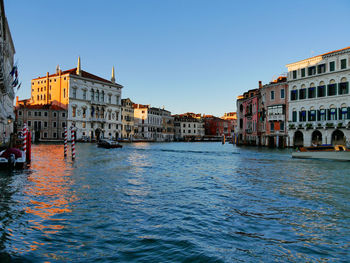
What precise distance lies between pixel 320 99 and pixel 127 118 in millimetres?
57409

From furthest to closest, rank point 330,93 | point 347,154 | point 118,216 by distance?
point 330,93, point 347,154, point 118,216

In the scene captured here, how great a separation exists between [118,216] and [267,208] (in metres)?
3.43

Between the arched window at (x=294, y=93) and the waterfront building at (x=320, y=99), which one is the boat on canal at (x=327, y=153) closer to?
the waterfront building at (x=320, y=99)

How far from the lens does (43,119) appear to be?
58.2 meters

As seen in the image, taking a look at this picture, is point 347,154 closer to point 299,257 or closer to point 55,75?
point 299,257

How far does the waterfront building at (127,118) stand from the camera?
3167 inches

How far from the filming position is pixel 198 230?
5430mm

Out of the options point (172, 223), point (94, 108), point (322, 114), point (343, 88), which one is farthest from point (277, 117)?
point (94, 108)

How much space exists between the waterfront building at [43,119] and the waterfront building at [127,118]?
2133 centimetres

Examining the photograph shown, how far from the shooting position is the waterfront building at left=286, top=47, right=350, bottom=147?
30.8 meters

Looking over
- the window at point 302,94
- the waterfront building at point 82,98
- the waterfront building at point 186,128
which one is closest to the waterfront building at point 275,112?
the window at point 302,94

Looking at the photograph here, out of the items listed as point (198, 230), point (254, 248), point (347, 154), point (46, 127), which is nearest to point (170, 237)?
point (198, 230)

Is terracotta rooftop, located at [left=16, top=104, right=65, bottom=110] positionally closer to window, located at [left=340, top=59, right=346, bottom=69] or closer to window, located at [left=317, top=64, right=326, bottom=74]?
window, located at [left=317, top=64, right=326, bottom=74]

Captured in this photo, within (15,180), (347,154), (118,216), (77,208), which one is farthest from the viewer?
(347,154)
